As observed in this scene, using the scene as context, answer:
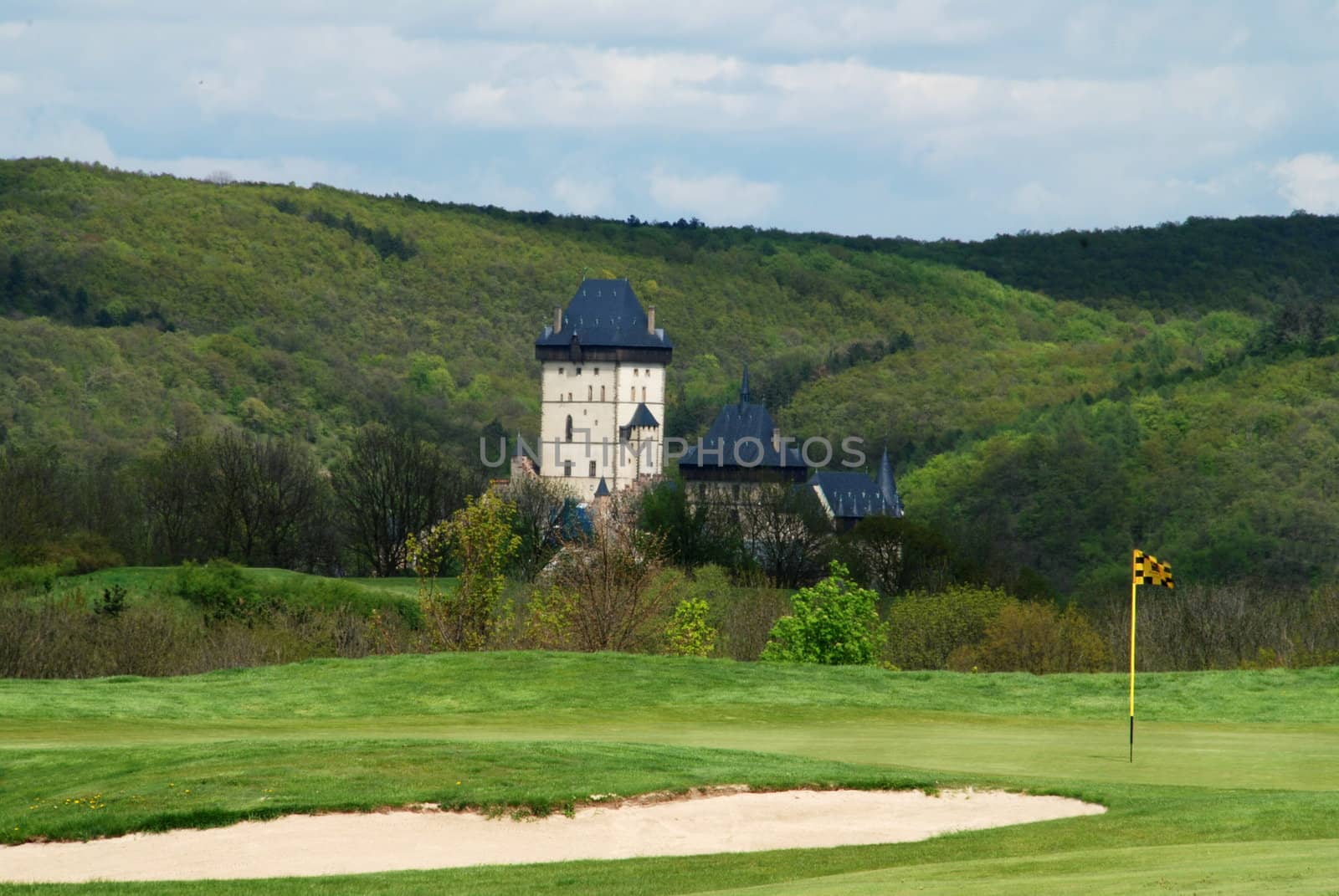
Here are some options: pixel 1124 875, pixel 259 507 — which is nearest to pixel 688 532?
pixel 259 507

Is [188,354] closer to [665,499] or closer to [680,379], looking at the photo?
[680,379]

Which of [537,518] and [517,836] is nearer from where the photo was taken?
[517,836]

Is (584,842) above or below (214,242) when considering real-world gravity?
below

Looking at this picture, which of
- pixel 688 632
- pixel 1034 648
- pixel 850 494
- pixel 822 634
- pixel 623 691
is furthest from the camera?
pixel 850 494

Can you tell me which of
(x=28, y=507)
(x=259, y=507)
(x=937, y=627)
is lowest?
(x=937, y=627)

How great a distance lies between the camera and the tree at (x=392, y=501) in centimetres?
9056

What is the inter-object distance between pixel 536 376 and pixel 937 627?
119507 mm

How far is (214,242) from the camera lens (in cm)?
18112

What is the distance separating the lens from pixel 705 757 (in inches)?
833

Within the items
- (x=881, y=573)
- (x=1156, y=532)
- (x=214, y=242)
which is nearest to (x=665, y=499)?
(x=881, y=573)

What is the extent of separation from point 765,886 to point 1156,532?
9086cm

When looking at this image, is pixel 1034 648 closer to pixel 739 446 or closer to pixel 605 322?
pixel 739 446

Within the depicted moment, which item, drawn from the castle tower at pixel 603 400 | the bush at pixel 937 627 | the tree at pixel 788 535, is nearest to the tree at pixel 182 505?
the tree at pixel 788 535

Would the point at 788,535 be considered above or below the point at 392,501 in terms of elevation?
below
